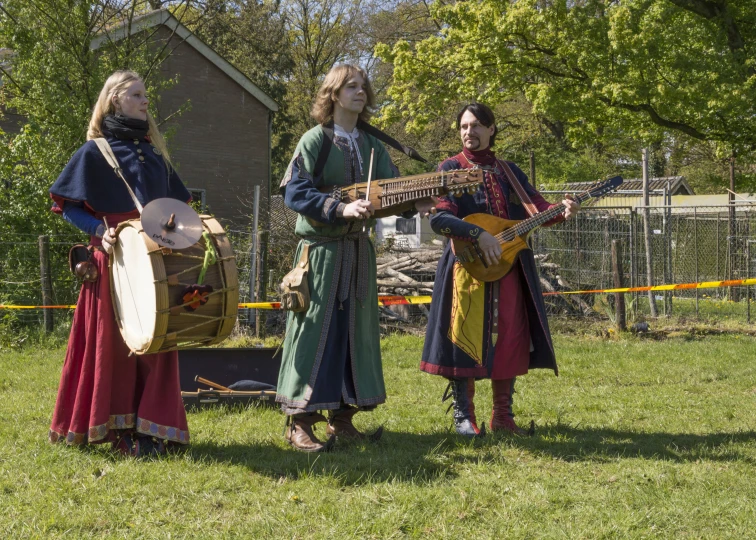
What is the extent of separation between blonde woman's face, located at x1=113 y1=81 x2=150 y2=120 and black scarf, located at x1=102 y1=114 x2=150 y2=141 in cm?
4

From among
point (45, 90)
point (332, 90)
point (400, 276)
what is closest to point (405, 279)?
point (400, 276)

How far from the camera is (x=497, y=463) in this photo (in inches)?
178

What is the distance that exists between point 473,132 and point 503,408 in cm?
178

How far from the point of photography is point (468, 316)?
17.4 ft

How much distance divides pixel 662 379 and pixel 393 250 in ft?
22.6

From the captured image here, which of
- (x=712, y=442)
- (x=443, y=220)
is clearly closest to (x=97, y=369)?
(x=443, y=220)

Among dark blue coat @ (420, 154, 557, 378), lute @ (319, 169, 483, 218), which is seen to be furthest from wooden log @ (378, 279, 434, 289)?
lute @ (319, 169, 483, 218)

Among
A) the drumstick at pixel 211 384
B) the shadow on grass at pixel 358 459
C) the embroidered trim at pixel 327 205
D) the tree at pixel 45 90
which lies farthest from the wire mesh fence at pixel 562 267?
the embroidered trim at pixel 327 205

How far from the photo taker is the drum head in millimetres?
4254

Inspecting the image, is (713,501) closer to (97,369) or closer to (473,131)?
(473,131)

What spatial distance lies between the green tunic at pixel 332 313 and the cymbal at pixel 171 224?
0.68 metres

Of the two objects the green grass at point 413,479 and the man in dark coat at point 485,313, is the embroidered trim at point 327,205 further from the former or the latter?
the green grass at point 413,479

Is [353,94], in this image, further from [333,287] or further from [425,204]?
[333,287]

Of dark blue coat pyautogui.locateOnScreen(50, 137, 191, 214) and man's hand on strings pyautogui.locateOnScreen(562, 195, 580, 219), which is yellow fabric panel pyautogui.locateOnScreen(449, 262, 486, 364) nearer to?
man's hand on strings pyautogui.locateOnScreen(562, 195, 580, 219)
